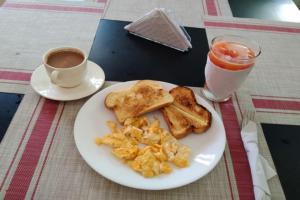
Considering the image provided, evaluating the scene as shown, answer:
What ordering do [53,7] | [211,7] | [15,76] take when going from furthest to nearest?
[211,7] → [53,7] → [15,76]

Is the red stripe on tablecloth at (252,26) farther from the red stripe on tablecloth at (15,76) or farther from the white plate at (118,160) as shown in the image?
the red stripe on tablecloth at (15,76)

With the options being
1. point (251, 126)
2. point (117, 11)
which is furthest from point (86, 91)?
point (117, 11)

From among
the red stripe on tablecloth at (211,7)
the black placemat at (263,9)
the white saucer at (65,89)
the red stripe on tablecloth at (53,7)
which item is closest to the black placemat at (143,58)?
the white saucer at (65,89)

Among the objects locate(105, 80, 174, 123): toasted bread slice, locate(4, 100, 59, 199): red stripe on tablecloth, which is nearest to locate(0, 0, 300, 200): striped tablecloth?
locate(4, 100, 59, 199): red stripe on tablecloth

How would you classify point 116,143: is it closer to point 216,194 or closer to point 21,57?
point 216,194

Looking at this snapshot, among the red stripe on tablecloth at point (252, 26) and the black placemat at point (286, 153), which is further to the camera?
the red stripe on tablecloth at point (252, 26)

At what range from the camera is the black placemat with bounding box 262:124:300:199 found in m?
0.70

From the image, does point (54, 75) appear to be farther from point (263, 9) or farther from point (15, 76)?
point (263, 9)

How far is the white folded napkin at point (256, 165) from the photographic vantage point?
650 millimetres

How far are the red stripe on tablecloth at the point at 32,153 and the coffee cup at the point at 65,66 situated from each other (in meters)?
0.08

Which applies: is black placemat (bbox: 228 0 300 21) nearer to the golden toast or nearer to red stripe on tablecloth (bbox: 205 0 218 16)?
red stripe on tablecloth (bbox: 205 0 218 16)

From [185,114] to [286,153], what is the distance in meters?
0.30

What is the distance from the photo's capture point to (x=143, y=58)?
103 cm

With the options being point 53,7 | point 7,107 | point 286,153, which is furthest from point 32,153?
point 53,7
